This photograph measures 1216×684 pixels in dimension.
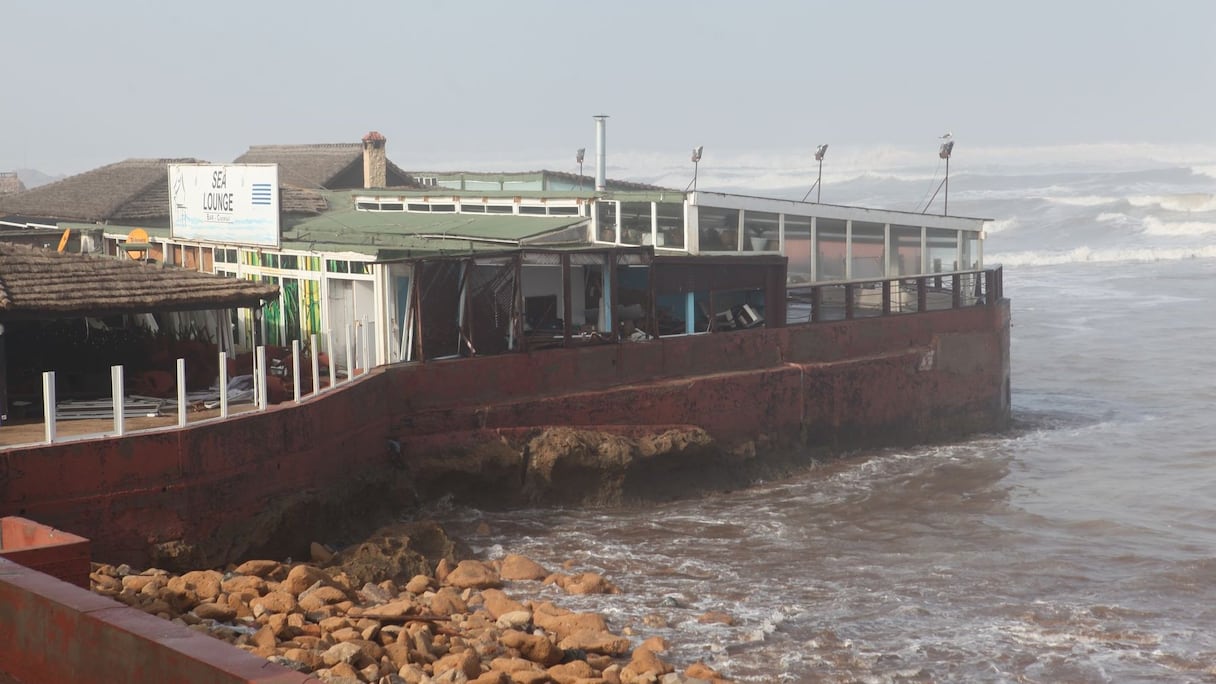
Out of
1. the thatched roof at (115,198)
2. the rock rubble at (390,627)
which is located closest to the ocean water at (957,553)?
the rock rubble at (390,627)

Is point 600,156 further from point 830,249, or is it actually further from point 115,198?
point 115,198

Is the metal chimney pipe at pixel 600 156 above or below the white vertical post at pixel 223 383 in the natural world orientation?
above

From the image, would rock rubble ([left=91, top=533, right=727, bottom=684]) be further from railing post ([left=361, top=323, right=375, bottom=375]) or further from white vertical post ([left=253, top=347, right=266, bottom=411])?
railing post ([left=361, top=323, right=375, bottom=375])

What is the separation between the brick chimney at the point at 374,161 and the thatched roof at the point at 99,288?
17.3 m

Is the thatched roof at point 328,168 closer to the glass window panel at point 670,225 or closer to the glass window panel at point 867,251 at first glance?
the glass window panel at point 670,225

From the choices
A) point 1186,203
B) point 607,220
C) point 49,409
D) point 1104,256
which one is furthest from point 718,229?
point 1186,203

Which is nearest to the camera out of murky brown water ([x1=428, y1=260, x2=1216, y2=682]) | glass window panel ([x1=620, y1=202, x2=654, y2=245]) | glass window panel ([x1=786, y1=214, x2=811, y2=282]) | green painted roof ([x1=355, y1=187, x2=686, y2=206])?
murky brown water ([x1=428, y1=260, x2=1216, y2=682])

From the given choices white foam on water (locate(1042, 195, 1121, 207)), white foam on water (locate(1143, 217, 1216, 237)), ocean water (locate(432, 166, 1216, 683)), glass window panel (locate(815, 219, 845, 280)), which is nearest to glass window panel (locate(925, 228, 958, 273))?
glass window panel (locate(815, 219, 845, 280))

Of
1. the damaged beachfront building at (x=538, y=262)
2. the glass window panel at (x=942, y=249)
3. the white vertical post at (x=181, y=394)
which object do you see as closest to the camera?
the white vertical post at (x=181, y=394)

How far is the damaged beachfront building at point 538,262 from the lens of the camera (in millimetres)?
18125

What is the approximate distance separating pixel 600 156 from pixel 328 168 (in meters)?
10.2

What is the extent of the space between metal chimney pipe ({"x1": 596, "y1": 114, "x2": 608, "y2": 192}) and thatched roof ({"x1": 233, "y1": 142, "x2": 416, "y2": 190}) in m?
8.04

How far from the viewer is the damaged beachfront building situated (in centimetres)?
1812

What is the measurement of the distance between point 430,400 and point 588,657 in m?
6.66
